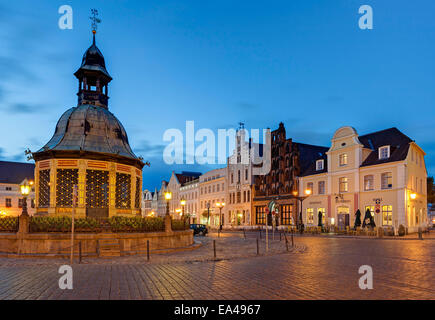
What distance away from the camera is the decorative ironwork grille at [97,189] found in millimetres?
25062

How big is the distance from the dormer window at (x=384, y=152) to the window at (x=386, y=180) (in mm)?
2145

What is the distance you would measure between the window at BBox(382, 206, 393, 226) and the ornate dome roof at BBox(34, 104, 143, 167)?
2855cm

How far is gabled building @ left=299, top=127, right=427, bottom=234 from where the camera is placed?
39.6 metres

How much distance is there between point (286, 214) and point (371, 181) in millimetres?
16025

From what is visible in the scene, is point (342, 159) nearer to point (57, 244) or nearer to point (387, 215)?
point (387, 215)

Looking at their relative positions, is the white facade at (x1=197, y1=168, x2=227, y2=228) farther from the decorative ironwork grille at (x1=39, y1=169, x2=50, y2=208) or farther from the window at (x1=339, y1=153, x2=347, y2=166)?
the decorative ironwork grille at (x1=39, y1=169, x2=50, y2=208)

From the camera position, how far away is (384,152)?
42219 millimetres

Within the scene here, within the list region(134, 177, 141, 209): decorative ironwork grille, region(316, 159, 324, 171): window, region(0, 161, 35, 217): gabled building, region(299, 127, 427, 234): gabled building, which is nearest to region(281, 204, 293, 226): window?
region(299, 127, 427, 234): gabled building

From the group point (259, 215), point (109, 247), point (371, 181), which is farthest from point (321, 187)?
point (109, 247)

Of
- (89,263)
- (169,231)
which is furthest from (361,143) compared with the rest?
(89,263)

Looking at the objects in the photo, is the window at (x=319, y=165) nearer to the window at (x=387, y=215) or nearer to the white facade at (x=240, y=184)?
the window at (x=387, y=215)

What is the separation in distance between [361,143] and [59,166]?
116 ft
